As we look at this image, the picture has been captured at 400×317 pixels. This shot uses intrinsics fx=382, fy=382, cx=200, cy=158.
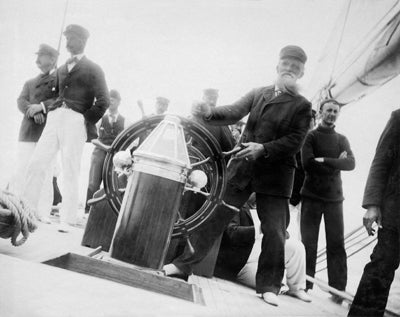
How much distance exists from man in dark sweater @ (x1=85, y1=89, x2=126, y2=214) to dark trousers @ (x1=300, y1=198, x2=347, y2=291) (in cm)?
85

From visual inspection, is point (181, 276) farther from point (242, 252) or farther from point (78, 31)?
point (78, 31)

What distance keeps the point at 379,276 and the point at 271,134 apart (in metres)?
0.60

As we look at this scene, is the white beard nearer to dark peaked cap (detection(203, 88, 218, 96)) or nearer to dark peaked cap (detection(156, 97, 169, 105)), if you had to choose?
dark peaked cap (detection(203, 88, 218, 96))

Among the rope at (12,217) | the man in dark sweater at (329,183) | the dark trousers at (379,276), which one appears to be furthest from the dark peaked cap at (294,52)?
the rope at (12,217)

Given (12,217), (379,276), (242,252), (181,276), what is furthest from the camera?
(242,252)

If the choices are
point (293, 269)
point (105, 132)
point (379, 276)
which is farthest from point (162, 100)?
point (379, 276)

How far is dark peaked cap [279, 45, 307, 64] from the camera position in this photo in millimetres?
1392

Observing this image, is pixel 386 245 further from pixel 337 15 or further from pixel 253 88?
pixel 337 15

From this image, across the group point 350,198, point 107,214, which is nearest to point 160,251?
point 107,214

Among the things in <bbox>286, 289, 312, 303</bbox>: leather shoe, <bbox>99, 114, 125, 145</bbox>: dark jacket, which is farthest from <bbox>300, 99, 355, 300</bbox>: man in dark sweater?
<bbox>99, 114, 125, 145</bbox>: dark jacket

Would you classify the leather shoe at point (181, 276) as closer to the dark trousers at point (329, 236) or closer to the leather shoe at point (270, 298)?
the leather shoe at point (270, 298)

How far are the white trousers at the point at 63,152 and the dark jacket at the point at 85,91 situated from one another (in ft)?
0.10

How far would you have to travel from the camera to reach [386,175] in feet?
4.32

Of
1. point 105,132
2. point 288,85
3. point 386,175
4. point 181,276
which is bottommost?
point 181,276
